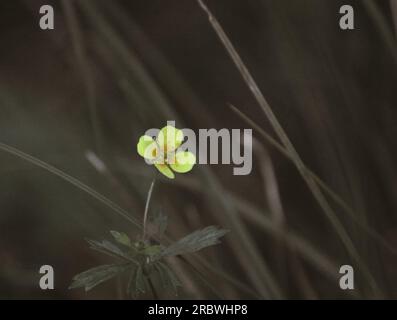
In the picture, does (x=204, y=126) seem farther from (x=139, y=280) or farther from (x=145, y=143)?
(x=139, y=280)

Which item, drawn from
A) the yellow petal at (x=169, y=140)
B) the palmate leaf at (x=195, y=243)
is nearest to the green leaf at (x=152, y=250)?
the palmate leaf at (x=195, y=243)

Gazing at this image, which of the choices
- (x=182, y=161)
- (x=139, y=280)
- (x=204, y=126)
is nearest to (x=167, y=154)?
(x=182, y=161)

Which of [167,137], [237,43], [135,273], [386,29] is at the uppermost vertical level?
[237,43]

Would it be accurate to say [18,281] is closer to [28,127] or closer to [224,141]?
[28,127]

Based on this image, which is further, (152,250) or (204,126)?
(204,126)

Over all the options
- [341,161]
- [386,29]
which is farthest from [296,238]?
[386,29]

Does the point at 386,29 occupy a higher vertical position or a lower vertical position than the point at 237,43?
lower
